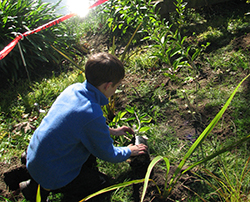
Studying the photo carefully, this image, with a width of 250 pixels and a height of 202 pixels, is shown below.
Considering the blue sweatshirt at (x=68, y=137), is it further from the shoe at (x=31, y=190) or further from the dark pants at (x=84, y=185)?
the shoe at (x=31, y=190)

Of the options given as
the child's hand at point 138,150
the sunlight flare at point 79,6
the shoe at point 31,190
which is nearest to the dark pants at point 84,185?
the shoe at point 31,190

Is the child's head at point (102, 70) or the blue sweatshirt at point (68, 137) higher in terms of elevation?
the child's head at point (102, 70)

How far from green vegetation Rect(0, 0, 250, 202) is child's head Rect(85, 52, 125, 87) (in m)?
0.68

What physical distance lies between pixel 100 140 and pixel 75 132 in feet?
0.60

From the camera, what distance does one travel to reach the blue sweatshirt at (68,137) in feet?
4.56

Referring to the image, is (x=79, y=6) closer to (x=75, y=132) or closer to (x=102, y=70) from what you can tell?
(x=102, y=70)

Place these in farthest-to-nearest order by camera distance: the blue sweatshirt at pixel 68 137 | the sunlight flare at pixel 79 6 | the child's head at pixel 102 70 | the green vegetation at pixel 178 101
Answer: the sunlight flare at pixel 79 6 < the green vegetation at pixel 178 101 < the child's head at pixel 102 70 < the blue sweatshirt at pixel 68 137

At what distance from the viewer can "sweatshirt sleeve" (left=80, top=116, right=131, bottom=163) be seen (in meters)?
1.39

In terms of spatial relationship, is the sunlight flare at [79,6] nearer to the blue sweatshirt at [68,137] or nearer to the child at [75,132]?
the child at [75,132]

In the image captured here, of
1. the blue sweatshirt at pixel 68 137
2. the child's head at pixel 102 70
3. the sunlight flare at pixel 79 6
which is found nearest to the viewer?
the blue sweatshirt at pixel 68 137

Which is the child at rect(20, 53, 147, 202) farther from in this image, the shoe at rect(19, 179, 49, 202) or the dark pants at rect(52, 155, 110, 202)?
the shoe at rect(19, 179, 49, 202)

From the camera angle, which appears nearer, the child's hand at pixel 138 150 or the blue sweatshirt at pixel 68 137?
the blue sweatshirt at pixel 68 137

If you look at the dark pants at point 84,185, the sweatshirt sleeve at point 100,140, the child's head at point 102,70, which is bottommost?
the dark pants at point 84,185

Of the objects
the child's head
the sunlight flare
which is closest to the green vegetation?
the child's head
